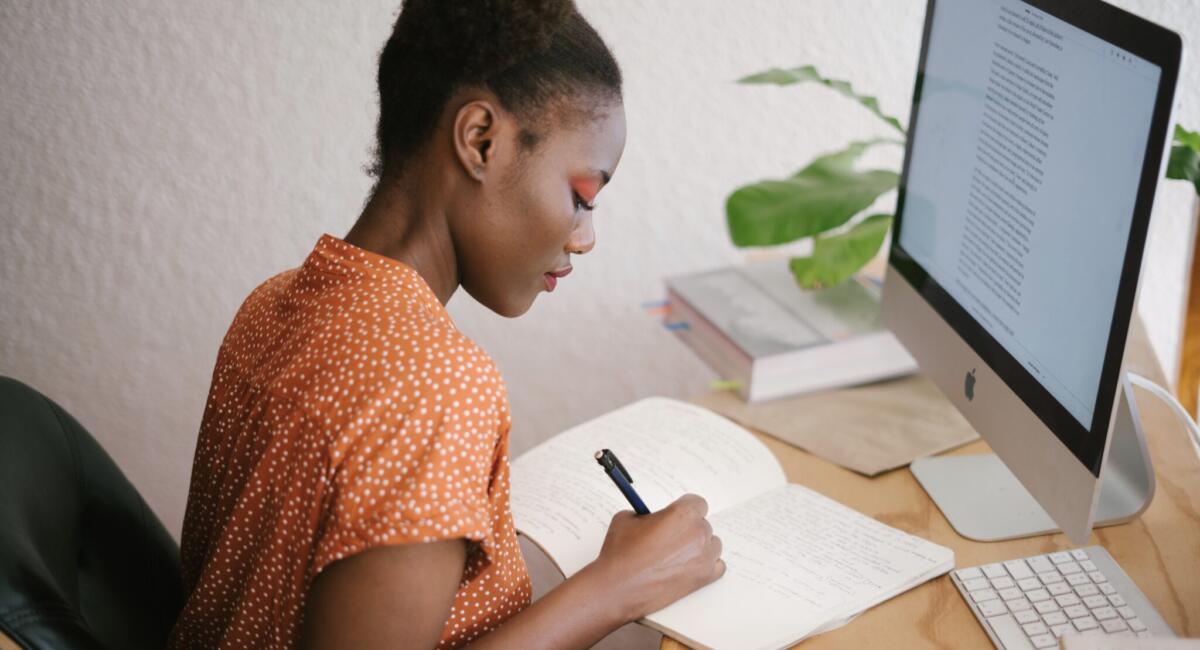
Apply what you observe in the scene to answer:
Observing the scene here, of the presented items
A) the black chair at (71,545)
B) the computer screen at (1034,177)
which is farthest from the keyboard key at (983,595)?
the black chair at (71,545)

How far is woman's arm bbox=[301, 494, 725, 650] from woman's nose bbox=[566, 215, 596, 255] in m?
0.22

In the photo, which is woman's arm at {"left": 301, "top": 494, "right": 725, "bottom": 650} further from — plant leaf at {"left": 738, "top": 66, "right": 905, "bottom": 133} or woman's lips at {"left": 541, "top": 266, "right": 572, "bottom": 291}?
plant leaf at {"left": 738, "top": 66, "right": 905, "bottom": 133}

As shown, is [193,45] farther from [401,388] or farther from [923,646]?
[923,646]

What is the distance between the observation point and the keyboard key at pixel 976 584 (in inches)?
33.1

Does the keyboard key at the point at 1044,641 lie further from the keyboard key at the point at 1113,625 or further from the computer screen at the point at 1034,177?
the computer screen at the point at 1034,177

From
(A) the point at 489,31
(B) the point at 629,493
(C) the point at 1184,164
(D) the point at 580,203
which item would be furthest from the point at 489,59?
(C) the point at 1184,164

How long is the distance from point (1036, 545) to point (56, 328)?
130cm

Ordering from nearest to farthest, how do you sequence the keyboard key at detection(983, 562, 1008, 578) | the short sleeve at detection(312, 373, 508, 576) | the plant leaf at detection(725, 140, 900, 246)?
the short sleeve at detection(312, 373, 508, 576)
the keyboard key at detection(983, 562, 1008, 578)
the plant leaf at detection(725, 140, 900, 246)

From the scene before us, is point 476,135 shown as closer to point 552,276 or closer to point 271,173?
point 552,276

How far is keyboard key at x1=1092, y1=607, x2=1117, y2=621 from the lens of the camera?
797 mm

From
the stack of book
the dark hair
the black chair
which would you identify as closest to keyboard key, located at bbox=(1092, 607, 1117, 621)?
the stack of book

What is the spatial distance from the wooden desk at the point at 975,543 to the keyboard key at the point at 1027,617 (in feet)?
0.10

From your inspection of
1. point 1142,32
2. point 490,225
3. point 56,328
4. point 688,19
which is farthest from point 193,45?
point 1142,32

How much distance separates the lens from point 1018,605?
0.82 metres
